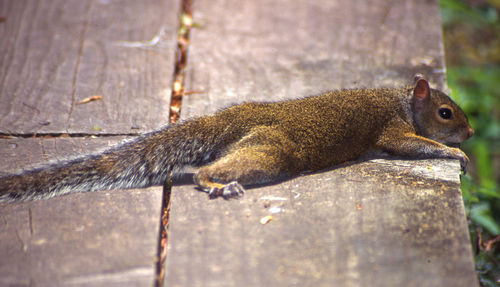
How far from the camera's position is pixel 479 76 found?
6.85 meters

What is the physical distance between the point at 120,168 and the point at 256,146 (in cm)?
76

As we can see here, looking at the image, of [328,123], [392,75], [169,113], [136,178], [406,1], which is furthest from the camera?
[406,1]

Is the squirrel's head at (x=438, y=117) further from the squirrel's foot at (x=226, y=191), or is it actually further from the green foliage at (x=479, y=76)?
the squirrel's foot at (x=226, y=191)

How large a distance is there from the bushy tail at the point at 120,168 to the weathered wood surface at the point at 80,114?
0.20ft

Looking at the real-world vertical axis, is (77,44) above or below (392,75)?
below

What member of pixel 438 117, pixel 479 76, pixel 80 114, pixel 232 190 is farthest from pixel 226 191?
pixel 479 76

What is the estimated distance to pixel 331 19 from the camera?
15.8ft

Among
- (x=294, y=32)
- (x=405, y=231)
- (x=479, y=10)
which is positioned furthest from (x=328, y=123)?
(x=479, y=10)

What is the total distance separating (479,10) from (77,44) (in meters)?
5.65

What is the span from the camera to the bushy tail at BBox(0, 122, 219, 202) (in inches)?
106

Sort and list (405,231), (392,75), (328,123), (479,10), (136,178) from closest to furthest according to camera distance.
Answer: (405,231) < (136,178) < (328,123) < (392,75) < (479,10)

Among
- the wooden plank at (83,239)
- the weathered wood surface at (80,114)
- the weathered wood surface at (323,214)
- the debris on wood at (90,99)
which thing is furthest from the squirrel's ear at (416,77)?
the debris on wood at (90,99)

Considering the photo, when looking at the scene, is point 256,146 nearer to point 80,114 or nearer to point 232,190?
point 232,190

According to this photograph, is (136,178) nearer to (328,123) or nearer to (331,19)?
(328,123)
